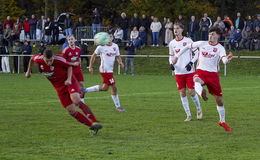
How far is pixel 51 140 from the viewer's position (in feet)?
37.9

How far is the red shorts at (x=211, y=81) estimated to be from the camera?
13203 millimetres

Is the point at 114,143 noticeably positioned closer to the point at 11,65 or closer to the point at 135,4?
the point at 11,65

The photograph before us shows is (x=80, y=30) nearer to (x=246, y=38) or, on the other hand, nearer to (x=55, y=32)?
(x=55, y=32)

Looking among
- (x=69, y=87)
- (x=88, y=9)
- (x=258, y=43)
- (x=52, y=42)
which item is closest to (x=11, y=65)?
(x=52, y=42)

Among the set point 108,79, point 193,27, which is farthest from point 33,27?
point 108,79

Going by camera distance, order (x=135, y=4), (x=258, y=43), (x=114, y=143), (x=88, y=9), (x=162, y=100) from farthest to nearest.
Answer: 1. (x=88, y=9)
2. (x=135, y=4)
3. (x=258, y=43)
4. (x=162, y=100)
5. (x=114, y=143)

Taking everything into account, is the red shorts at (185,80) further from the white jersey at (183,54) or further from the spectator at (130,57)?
the spectator at (130,57)

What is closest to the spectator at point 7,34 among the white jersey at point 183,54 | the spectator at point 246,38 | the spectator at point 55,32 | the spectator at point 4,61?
the spectator at point 55,32

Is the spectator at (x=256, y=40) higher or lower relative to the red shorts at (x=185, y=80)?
lower

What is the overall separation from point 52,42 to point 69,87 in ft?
106

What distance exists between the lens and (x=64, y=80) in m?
12.3

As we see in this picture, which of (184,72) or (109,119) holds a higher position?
(184,72)

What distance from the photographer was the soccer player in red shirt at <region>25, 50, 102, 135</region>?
12016 millimetres

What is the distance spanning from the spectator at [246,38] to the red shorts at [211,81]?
2455 cm
